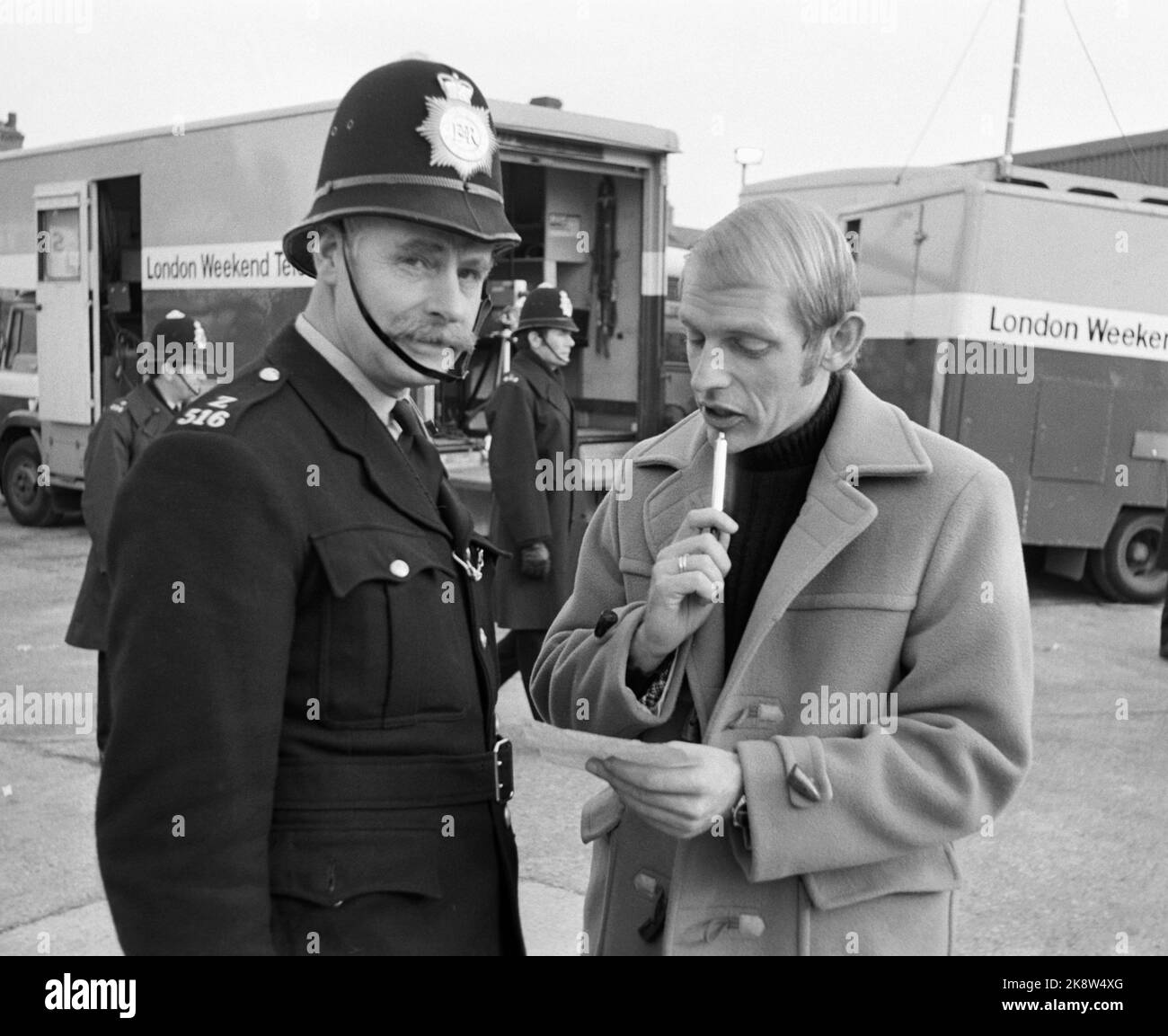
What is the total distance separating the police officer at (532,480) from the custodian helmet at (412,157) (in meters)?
3.93

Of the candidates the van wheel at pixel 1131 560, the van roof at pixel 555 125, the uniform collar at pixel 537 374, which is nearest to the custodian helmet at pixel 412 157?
the uniform collar at pixel 537 374

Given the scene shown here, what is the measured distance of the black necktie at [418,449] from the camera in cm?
190

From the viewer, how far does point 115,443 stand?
204 inches

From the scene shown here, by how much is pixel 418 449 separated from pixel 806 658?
0.69 m

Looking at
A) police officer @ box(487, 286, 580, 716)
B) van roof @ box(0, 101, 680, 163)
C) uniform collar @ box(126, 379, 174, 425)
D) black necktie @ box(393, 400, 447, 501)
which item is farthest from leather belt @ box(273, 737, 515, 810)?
van roof @ box(0, 101, 680, 163)

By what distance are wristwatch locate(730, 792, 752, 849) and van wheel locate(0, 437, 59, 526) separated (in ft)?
41.7

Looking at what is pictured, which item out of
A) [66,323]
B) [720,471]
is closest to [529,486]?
[720,471]

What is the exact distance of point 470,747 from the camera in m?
1.77

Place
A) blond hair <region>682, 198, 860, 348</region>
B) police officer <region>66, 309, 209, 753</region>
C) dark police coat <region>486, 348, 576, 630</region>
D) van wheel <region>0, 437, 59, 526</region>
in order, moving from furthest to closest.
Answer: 1. van wheel <region>0, 437, 59, 526</region>
2. dark police coat <region>486, 348, 576, 630</region>
3. police officer <region>66, 309, 209, 753</region>
4. blond hair <region>682, 198, 860, 348</region>

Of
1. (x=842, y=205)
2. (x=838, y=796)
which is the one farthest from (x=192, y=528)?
(x=842, y=205)

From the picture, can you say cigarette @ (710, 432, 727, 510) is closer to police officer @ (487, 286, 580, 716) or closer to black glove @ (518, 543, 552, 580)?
police officer @ (487, 286, 580, 716)

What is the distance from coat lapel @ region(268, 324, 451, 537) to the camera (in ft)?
5.58

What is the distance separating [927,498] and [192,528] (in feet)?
3.40

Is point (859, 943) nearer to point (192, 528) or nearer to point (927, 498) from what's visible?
point (927, 498)
